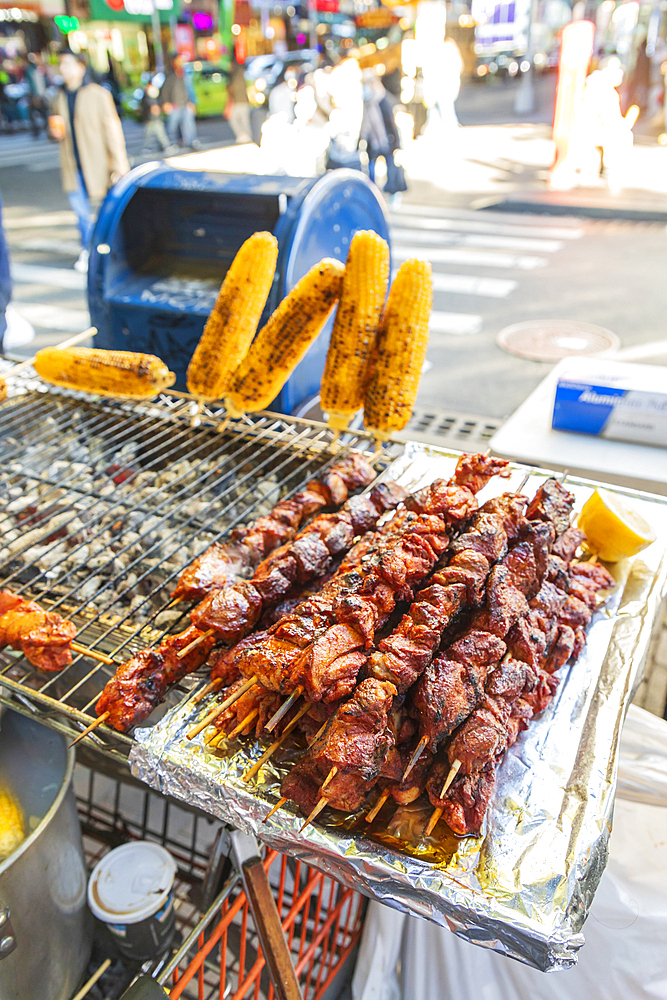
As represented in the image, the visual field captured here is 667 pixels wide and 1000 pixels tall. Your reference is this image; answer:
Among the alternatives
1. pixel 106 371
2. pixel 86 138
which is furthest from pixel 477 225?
pixel 106 371

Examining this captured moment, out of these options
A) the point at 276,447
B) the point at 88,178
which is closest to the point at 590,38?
the point at 88,178

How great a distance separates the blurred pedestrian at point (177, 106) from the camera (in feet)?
58.6

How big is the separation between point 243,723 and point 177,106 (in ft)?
69.1

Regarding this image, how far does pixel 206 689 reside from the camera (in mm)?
1867

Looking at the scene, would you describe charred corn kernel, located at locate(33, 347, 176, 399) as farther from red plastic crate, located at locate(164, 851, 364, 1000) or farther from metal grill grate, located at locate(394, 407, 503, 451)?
metal grill grate, located at locate(394, 407, 503, 451)

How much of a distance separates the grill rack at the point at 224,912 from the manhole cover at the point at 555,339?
19.8 feet

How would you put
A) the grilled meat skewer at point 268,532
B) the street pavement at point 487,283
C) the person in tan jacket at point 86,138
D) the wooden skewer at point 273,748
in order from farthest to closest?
the person in tan jacket at point 86,138, the street pavement at point 487,283, the grilled meat skewer at point 268,532, the wooden skewer at point 273,748

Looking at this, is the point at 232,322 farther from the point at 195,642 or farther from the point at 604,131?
the point at 604,131

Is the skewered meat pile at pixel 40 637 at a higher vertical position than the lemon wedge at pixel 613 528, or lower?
lower

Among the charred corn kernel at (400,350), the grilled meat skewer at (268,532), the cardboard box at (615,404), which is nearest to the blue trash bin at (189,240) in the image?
the charred corn kernel at (400,350)

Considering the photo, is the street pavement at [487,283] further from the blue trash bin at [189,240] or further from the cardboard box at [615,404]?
the cardboard box at [615,404]

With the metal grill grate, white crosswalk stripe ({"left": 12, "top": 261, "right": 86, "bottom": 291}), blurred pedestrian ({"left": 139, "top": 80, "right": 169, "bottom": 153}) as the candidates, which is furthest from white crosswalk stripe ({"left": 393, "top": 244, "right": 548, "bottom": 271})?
blurred pedestrian ({"left": 139, "top": 80, "right": 169, "bottom": 153})

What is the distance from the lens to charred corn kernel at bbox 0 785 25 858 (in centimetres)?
233

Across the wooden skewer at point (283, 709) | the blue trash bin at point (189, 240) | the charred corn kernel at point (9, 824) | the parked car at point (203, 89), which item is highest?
the parked car at point (203, 89)
